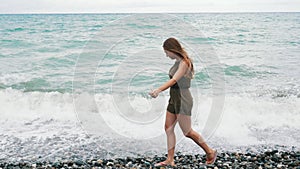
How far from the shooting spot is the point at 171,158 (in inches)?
220

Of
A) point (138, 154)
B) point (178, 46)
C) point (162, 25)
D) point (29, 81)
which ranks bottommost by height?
point (138, 154)

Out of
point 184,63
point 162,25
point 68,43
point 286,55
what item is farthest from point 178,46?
point 162,25

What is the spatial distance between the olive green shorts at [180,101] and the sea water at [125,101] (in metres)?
2.02

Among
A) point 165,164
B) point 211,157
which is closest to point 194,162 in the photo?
point 211,157

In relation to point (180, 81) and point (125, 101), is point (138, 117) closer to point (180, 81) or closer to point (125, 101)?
point (125, 101)

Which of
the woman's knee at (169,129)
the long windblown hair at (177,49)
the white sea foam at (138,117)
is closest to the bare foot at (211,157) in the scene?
the woman's knee at (169,129)

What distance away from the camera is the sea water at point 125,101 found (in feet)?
24.2

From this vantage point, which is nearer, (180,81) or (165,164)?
(180,81)

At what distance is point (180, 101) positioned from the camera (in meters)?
5.03

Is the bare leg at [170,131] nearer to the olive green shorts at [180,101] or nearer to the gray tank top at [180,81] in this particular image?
the olive green shorts at [180,101]

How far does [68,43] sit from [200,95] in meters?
15.0

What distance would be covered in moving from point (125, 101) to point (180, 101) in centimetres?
678

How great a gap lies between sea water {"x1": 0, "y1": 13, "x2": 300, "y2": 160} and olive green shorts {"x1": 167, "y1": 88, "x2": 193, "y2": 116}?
79.7 inches

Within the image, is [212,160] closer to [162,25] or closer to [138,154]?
[138,154]
